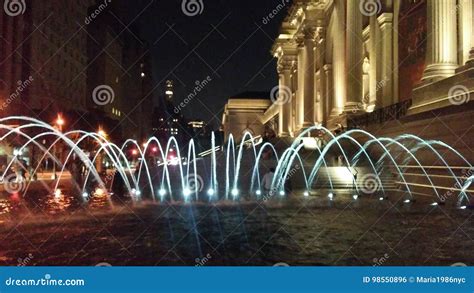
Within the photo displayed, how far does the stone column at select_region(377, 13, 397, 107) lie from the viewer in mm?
33438

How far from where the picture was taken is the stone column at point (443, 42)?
21562 mm

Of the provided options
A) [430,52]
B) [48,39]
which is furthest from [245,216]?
[48,39]

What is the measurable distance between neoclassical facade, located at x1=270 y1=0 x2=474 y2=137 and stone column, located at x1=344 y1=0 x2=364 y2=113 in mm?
64

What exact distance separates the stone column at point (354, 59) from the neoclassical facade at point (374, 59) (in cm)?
6

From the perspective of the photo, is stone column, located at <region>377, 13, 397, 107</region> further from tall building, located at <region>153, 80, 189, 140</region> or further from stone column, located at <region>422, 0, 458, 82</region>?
tall building, located at <region>153, 80, 189, 140</region>

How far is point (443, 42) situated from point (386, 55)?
518 inches

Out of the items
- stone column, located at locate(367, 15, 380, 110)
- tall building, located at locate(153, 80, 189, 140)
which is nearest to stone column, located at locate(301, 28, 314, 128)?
stone column, located at locate(367, 15, 380, 110)

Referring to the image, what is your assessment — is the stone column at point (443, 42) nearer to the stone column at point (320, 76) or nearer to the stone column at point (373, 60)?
the stone column at point (373, 60)

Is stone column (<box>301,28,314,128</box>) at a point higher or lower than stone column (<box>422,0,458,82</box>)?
higher

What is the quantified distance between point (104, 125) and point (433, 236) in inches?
3021

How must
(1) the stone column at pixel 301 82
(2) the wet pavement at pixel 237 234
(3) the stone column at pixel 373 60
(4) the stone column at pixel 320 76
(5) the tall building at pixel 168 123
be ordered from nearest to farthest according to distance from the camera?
(2) the wet pavement at pixel 237 234, (3) the stone column at pixel 373 60, (4) the stone column at pixel 320 76, (1) the stone column at pixel 301 82, (5) the tall building at pixel 168 123

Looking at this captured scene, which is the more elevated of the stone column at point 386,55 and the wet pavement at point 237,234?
the stone column at point 386,55

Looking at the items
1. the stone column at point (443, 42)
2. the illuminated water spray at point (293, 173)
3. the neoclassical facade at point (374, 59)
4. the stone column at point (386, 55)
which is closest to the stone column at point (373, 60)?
the neoclassical facade at point (374, 59)

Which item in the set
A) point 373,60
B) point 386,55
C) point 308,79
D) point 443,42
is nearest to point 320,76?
point 308,79
